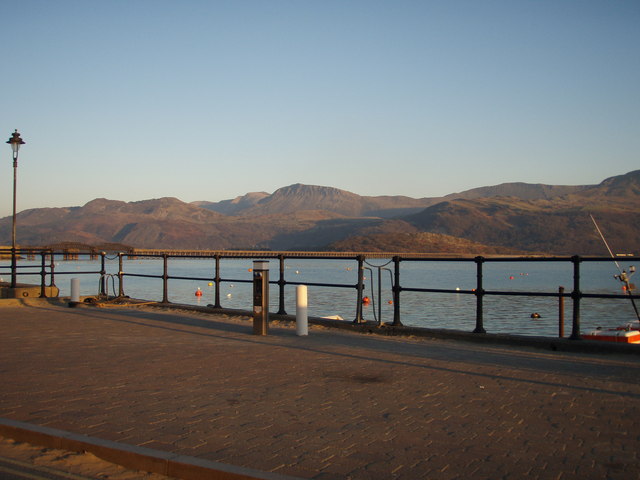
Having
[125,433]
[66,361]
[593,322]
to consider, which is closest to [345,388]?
[125,433]

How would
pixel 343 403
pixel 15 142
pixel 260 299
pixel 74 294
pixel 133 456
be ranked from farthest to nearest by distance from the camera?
pixel 15 142 → pixel 74 294 → pixel 260 299 → pixel 343 403 → pixel 133 456

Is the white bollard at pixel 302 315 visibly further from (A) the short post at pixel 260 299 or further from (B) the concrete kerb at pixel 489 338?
(B) the concrete kerb at pixel 489 338

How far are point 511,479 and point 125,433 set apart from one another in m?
2.80

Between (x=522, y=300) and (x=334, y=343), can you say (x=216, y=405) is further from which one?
(x=522, y=300)

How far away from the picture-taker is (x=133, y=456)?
14.3 ft

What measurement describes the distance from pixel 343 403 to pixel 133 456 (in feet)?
7.14

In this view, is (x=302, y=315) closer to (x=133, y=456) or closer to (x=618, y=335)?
(x=133, y=456)

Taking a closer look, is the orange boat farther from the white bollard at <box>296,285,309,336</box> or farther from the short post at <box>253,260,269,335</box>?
the short post at <box>253,260,269,335</box>

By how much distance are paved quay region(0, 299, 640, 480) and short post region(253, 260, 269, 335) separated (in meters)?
0.62

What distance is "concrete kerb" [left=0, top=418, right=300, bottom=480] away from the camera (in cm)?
400

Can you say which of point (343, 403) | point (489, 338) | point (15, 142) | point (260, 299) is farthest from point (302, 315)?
point (15, 142)

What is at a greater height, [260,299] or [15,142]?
[15,142]

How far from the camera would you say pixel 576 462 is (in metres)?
4.36

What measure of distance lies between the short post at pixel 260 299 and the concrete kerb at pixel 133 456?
225 inches
